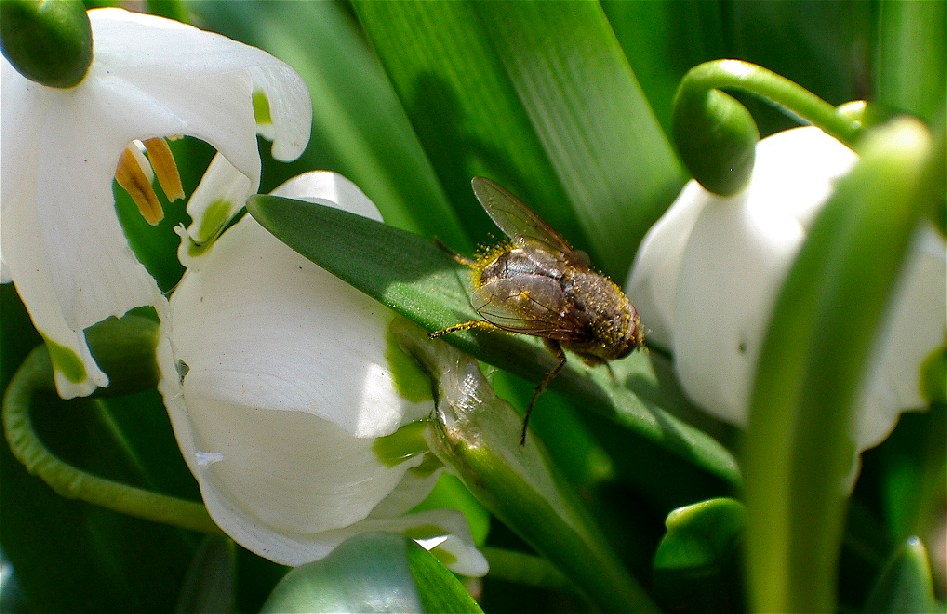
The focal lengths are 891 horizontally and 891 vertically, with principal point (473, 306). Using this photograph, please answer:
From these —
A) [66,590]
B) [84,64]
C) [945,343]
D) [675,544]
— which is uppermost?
[84,64]

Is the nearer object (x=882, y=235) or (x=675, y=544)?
(x=882, y=235)

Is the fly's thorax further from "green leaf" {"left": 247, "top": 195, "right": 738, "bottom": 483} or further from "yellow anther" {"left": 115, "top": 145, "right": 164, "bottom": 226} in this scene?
"yellow anther" {"left": 115, "top": 145, "right": 164, "bottom": 226}

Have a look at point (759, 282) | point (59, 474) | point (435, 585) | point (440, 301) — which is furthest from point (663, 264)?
point (59, 474)

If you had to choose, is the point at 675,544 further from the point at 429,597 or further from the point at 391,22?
the point at 391,22

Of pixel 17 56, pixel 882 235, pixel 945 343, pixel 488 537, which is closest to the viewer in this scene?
pixel 882 235

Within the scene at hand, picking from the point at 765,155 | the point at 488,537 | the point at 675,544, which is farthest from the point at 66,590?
the point at 765,155

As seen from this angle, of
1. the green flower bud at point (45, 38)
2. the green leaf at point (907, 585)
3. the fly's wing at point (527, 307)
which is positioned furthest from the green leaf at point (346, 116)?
the green leaf at point (907, 585)
